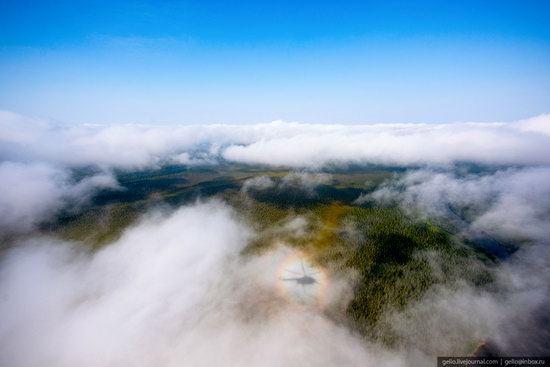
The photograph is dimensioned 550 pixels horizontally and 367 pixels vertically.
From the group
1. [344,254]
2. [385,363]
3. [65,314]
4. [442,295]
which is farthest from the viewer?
[344,254]

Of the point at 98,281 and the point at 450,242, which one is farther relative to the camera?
the point at 450,242

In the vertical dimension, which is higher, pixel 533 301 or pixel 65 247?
pixel 65 247

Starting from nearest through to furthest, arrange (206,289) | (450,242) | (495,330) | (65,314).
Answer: (495,330)
(65,314)
(206,289)
(450,242)

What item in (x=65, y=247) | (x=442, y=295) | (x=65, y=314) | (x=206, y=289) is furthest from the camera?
(x=65, y=247)

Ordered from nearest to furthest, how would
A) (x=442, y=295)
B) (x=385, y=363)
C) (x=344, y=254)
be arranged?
1. (x=385, y=363)
2. (x=442, y=295)
3. (x=344, y=254)

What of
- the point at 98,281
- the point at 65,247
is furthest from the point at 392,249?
the point at 65,247

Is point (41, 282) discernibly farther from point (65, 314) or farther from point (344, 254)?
point (344, 254)

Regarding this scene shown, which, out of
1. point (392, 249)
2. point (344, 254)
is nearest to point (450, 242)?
point (392, 249)

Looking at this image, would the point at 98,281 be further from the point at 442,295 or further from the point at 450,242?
the point at 450,242

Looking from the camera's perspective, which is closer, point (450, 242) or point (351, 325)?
point (351, 325)
